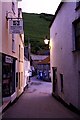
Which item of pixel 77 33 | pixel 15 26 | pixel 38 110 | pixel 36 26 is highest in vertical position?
pixel 36 26

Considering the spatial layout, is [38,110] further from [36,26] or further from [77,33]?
[36,26]

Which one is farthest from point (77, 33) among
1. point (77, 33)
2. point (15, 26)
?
point (15, 26)

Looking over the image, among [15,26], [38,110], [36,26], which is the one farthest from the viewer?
[36,26]

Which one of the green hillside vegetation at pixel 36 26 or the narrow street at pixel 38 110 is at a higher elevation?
the green hillside vegetation at pixel 36 26

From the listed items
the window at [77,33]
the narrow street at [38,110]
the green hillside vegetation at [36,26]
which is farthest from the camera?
the green hillside vegetation at [36,26]

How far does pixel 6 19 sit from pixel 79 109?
19.5 feet

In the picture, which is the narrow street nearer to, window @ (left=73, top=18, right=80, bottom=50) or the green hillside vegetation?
window @ (left=73, top=18, right=80, bottom=50)

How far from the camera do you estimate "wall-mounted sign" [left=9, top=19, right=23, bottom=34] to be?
15.1 metres

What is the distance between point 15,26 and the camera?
15.3 m

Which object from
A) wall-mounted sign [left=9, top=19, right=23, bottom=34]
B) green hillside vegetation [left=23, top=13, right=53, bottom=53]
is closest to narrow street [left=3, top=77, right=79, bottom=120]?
wall-mounted sign [left=9, top=19, right=23, bottom=34]

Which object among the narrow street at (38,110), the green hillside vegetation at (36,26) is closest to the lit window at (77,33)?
the narrow street at (38,110)

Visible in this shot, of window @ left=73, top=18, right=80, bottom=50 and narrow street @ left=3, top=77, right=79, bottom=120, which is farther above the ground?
window @ left=73, top=18, right=80, bottom=50

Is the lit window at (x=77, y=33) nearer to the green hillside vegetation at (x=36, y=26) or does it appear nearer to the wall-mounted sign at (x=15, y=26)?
the wall-mounted sign at (x=15, y=26)

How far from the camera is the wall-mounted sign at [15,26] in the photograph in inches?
595
